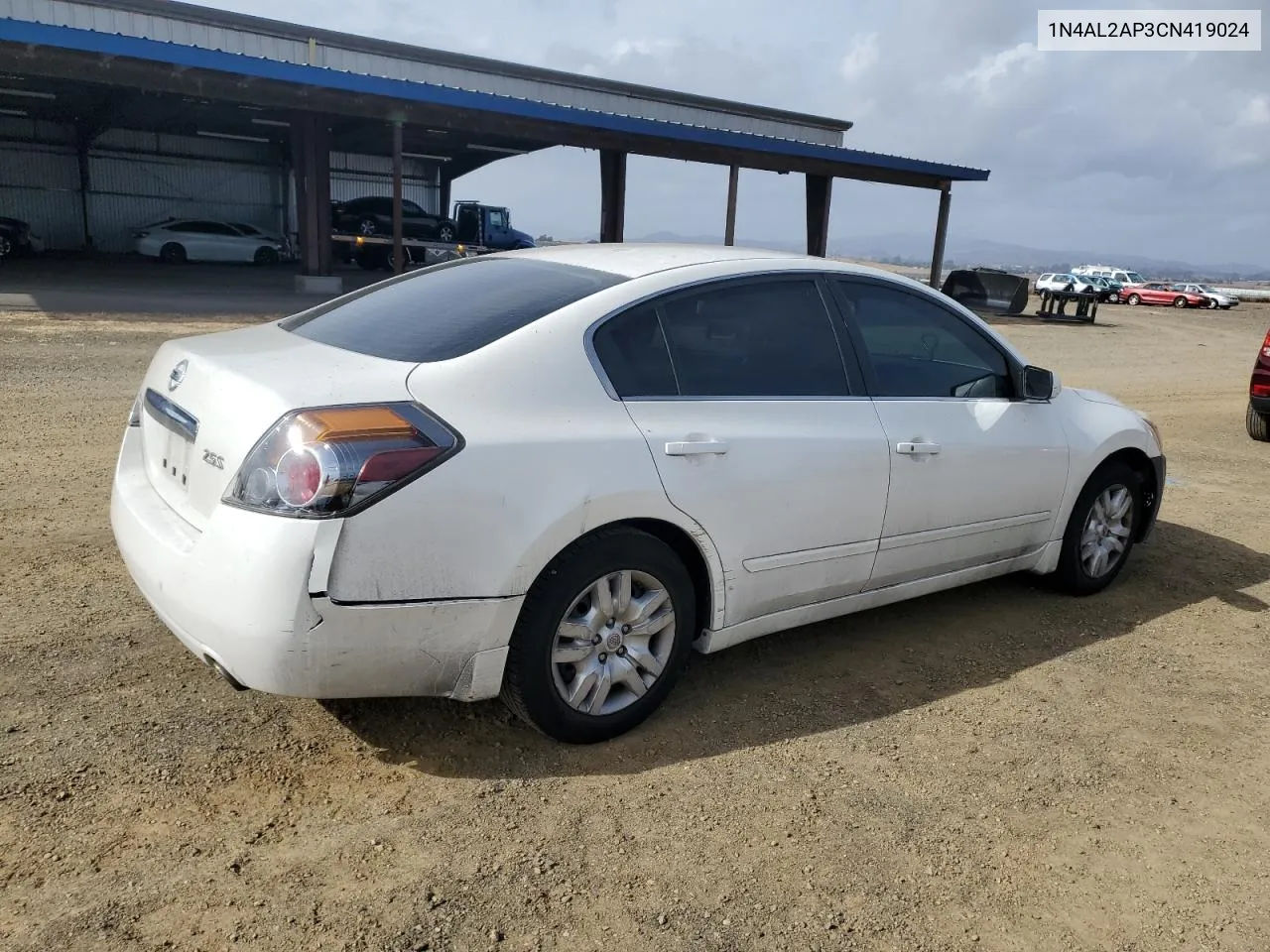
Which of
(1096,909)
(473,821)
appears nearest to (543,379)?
(473,821)

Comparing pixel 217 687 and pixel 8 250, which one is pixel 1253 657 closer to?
pixel 217 687

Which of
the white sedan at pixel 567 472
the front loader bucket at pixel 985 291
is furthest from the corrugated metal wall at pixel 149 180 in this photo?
the white sedan at pixel 567 472

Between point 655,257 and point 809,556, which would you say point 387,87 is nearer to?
point 655,257

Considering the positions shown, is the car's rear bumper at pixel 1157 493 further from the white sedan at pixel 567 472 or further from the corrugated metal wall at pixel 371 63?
the corrugated metal wall at pixel 371 63

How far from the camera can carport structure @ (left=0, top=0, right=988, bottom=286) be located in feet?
56.5

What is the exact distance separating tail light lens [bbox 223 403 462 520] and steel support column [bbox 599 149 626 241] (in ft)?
68.2

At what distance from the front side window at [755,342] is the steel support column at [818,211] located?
2357 cm

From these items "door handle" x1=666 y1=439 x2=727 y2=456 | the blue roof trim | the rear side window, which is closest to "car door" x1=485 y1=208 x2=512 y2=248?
the blue roof trim

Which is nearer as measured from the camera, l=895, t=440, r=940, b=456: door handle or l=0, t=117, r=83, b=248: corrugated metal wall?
l=895, t=440, r=940, b=456: door handle

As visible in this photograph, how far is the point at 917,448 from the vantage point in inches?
151

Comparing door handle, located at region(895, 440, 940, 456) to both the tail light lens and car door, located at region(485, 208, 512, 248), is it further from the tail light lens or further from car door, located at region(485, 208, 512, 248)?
car door, located at region(485, 208, 512, 248)

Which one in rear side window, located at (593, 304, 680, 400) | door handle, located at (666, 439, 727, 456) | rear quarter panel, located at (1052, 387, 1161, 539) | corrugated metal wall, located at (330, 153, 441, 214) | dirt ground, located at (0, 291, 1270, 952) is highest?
corrugated metal wall, located at (330, 153, 441, 214)

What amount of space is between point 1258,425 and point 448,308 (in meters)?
8.97

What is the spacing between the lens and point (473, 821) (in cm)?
279
